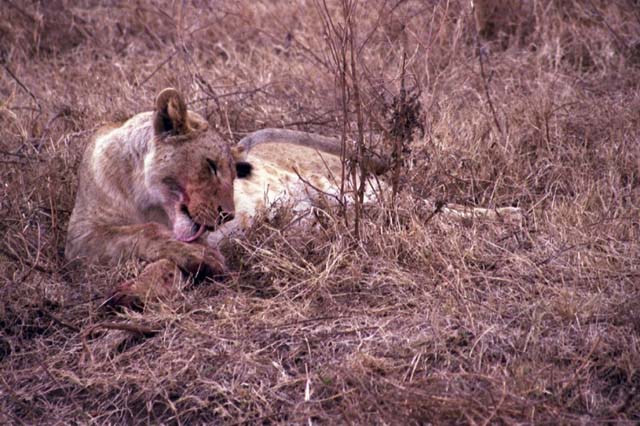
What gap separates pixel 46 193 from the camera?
441 cm

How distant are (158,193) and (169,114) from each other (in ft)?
1.03

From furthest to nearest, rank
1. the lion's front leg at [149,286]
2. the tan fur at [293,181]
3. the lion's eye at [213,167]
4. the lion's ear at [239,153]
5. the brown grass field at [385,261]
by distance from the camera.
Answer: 1. the lion's ear at [239,153]
2. the tan fur at [293,181]
3. the lion's eye at [213,167]
4. the lion's front leg at [149,286]
5. the brown grass field at [385,261]

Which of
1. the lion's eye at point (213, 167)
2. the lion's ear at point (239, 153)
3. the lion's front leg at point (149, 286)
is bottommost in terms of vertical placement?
the lion's front leg at point (149, 286)

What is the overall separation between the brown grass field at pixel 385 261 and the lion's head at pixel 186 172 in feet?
0.71

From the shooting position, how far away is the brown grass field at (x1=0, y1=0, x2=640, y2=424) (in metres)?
2.86

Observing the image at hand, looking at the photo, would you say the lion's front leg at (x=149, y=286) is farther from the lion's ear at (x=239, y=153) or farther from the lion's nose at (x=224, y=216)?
the lion's ear at (x=239, y=153)

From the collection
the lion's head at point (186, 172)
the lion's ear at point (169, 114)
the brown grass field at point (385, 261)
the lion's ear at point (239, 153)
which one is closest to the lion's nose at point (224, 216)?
A: the lion's head at point (186, 172)

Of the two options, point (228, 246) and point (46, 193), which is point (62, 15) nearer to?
point (46, 193)

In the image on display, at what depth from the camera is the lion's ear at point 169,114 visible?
381 centimetres

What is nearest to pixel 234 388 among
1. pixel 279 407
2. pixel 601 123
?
pixel 279 407

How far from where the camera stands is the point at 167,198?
3.78m

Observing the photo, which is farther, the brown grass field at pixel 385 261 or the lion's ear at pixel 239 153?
the lion's ear at pixel 239 153

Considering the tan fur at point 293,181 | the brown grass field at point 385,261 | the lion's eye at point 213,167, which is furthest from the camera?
the tan fur at point 293,181

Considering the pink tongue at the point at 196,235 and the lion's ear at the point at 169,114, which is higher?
the lion's ear at the point at 169,114
